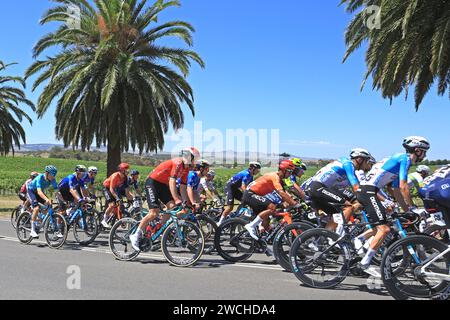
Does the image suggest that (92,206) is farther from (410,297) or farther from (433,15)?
(433,15)

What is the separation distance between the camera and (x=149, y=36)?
19.8 m

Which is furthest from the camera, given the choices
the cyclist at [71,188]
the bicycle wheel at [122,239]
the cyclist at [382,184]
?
the cyclist at [71,188]

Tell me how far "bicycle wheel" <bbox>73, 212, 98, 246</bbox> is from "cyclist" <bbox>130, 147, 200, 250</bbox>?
2.58 m

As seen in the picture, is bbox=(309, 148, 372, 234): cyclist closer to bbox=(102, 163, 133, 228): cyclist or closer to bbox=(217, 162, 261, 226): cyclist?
bbox=(217, 162, 261, 226): cyclist

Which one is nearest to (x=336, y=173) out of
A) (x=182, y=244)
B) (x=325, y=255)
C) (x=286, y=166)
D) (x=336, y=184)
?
(x=336, y=184)

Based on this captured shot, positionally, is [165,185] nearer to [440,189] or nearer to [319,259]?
[319,259]

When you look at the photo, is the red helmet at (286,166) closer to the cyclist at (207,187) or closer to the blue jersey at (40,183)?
the cyclist at (207,187)

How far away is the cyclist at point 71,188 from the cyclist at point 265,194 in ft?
14.6

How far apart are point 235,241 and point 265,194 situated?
989 millimetres

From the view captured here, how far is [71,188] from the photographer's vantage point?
10906 mm

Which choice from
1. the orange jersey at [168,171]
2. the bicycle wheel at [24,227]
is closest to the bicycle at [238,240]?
the orange jersey at [168,171]

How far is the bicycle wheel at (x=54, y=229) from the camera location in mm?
9961

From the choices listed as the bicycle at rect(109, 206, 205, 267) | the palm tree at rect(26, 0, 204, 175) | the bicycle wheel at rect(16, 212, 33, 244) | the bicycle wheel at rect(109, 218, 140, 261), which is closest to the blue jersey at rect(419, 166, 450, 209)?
the bicycle at rect(109, 206, 205, 267)

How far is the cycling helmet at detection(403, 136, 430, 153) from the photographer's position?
238 inches
